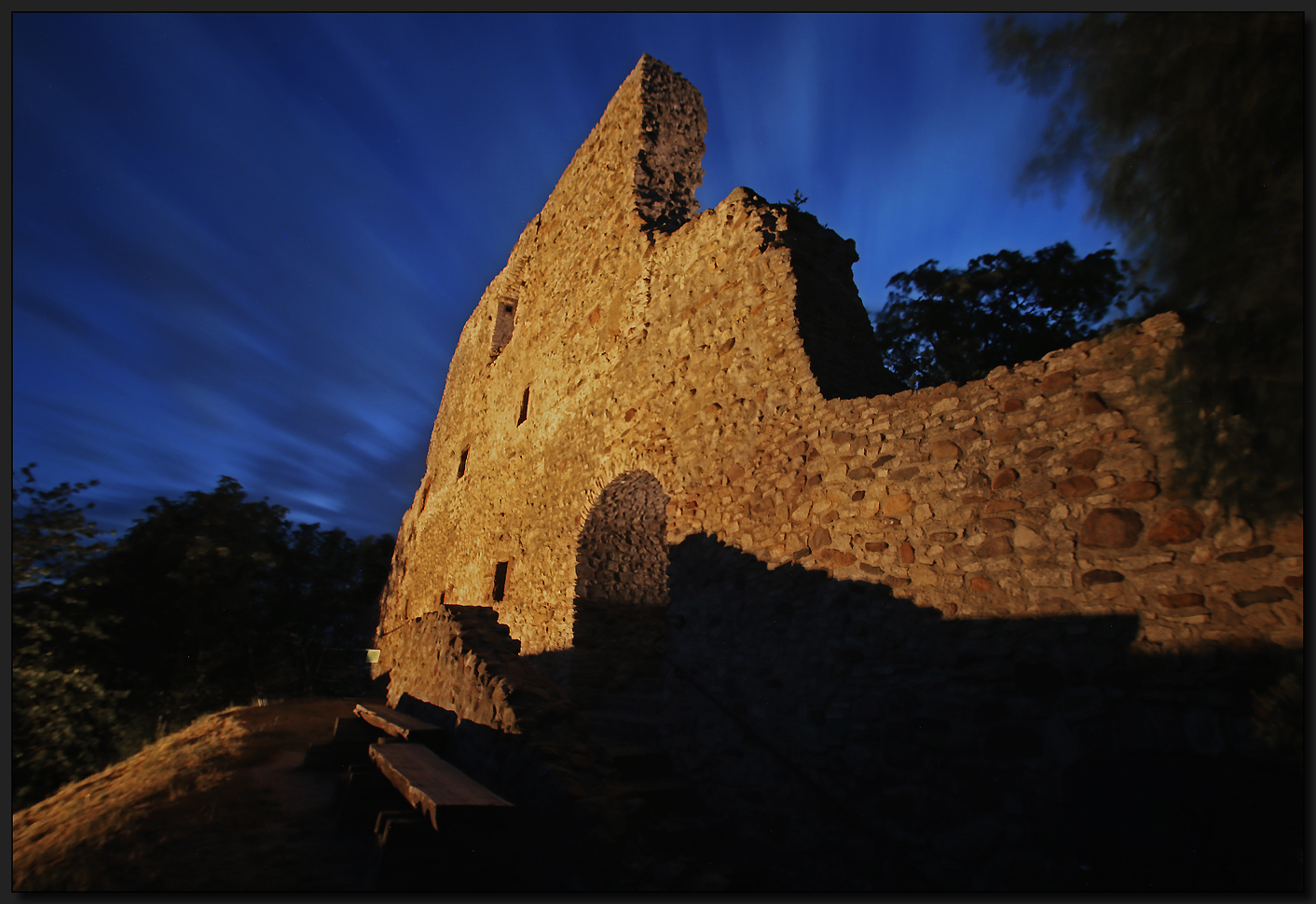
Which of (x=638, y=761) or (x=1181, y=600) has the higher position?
(x=1181, y=600)

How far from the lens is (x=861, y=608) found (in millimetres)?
3705

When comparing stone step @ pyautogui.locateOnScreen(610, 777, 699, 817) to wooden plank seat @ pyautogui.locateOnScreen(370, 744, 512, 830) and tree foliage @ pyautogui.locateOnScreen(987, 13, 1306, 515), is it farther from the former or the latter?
tree foliage @ pyautogui.locateOnScreen(987, 13, 1306, 515)

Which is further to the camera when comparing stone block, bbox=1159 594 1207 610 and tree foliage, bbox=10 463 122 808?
tree foliage, bbox=10 463 122 808

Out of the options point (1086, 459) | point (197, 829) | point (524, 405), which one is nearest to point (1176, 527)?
point (1086, 459)

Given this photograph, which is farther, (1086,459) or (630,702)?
(630,702)

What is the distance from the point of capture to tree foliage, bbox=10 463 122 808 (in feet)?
34.5

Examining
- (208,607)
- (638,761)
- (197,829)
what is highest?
(208,607)

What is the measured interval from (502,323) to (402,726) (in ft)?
28.3

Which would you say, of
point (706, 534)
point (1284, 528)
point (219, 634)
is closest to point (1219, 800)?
point (1284, 528)

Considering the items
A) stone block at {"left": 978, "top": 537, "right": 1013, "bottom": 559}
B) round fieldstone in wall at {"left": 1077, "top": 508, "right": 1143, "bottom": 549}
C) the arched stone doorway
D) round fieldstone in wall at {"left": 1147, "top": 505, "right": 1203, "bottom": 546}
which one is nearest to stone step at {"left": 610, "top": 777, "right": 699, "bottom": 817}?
the arched stone doorway

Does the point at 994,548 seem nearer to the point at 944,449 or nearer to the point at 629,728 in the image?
the point at 944,449

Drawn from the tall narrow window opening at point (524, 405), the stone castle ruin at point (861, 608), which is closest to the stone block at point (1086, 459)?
the stone castle ruin at point (861, 608)

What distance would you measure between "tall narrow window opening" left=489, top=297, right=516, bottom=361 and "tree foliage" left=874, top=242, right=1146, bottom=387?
23.7 ft

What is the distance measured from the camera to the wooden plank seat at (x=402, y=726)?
4836 mm
